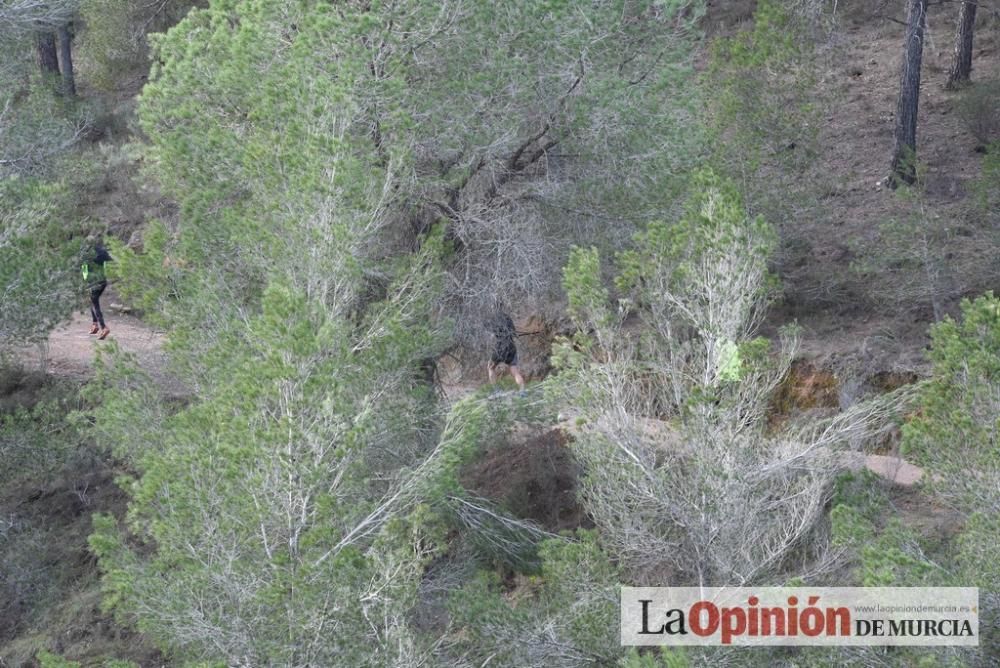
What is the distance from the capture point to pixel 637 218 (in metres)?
12.1

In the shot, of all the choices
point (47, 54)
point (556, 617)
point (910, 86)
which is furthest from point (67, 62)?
point (556, 617)

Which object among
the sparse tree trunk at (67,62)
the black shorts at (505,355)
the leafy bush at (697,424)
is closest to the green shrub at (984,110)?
the black shorts at (505,355)

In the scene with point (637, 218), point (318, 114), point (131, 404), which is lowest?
point (131, 404)

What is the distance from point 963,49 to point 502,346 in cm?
1227

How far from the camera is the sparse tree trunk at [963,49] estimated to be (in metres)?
20.5

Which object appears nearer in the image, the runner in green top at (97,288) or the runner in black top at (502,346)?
the runner in black top at (502,346)

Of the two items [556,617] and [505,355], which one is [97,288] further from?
[556,617]

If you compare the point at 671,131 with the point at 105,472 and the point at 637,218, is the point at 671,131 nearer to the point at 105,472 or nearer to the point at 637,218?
the point at 637,218

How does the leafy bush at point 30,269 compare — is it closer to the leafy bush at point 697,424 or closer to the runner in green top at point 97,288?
the runner in green top at point 97,288

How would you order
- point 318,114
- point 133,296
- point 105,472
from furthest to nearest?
1. point 105,472
2. point 133,296
3. point 318,114

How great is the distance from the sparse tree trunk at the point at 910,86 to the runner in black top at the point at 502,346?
6.69m

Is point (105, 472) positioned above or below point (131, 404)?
below

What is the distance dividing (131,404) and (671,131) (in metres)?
6.21

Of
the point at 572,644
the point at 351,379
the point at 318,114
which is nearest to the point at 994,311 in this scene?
the point at 572,644
